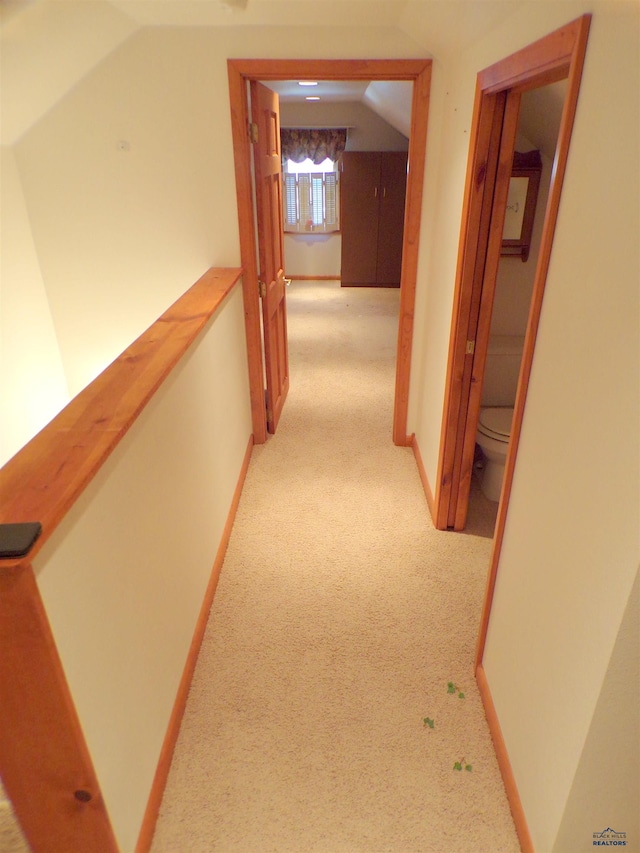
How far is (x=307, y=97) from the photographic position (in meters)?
5.63

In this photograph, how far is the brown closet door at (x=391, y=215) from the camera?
5.95 meters

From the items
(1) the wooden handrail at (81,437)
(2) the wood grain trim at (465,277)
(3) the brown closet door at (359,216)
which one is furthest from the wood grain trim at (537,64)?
(3) the brown closet door at (359,216)

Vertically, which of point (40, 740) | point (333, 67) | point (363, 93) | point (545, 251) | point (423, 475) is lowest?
point (423, 475)

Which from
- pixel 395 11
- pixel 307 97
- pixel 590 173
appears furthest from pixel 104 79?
pixel 307 97

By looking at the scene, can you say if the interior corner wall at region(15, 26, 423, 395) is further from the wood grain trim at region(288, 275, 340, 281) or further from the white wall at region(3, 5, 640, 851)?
the wood grain trim at region(288, 275, 340, 281)

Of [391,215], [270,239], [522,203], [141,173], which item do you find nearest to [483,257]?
[522,203]

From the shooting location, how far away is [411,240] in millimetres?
2596

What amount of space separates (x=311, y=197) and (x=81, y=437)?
646 centimetres

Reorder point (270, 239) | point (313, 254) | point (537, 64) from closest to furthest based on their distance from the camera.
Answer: point (537, 64) → point (270, 239) → point (313, 254)

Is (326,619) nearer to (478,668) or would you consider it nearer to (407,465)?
(478,668)

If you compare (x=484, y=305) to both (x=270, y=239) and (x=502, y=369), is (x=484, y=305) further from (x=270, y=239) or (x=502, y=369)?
(x=270, y=239)

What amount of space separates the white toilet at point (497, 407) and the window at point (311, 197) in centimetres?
478

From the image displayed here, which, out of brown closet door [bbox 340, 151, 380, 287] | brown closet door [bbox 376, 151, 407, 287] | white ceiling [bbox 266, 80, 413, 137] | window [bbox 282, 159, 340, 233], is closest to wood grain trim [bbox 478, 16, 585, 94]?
white ceiling [bbox 266, 80, 413, 137]

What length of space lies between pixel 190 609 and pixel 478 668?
975 mm
